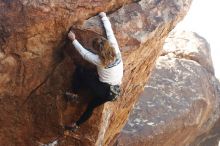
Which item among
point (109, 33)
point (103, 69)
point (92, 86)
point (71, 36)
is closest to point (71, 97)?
point (92, 86)

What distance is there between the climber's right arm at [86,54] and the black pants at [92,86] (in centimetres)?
42

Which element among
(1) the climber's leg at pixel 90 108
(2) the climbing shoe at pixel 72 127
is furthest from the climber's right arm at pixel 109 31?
(2) the climbing shoe at pixel 72 127

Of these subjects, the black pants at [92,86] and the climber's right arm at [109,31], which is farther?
the black pants at [92,86]

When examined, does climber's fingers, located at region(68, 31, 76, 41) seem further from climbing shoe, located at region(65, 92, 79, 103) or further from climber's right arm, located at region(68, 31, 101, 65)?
climbing shoe, located at region(65, 92, 79, 103)

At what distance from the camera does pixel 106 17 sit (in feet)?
23.5

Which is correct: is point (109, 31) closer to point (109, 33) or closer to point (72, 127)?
point (109, 33)

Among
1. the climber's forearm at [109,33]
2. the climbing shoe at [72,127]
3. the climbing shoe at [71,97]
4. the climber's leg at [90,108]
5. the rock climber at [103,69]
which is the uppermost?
the climber's forearm at [109,33]

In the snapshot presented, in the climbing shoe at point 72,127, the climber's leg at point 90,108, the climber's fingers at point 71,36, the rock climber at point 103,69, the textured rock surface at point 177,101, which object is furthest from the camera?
the textured rock surface at point 177,101

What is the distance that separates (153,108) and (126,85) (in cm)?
459

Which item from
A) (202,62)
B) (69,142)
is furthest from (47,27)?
(202,62)

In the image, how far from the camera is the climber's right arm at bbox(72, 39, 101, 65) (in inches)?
264

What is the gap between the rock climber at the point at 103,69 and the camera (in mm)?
6676

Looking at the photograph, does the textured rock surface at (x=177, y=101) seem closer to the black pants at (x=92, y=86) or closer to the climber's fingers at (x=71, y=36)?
the black pants at (x=92, y=86)

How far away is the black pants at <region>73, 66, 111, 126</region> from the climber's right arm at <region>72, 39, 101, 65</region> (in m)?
0.42
